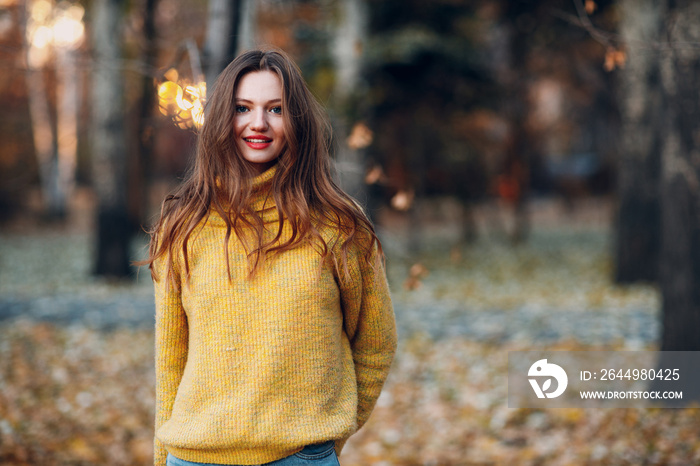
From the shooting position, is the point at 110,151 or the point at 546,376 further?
the point at 110,151

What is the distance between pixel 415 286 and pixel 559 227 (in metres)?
18.1

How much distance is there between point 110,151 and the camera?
10328 millimetres

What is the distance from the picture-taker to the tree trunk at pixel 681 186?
13.9 feet

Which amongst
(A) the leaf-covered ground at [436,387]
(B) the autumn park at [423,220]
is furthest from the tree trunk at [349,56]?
(A) the leaf-covered ground at [436,387]

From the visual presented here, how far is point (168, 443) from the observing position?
1773 mm

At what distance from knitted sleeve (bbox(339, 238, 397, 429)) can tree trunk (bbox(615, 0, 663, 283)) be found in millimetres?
8099

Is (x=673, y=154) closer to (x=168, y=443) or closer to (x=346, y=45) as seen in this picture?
(x=168, y=443)

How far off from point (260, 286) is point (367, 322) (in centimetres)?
36

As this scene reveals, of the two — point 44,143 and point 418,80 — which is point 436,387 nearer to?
point 418,80

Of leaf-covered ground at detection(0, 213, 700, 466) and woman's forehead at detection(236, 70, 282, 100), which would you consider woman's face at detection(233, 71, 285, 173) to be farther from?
leaf-covered ground at detection(0, 213, 700, 466)

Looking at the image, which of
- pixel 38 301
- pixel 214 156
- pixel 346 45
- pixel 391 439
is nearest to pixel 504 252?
pixel 346 45

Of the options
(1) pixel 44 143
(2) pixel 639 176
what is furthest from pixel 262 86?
(1) pixel 44 143

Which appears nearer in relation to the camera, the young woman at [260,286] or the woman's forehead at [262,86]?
the young woman at [260,286]

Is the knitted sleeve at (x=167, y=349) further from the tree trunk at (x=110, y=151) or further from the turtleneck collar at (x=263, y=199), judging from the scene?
the tree trunk at (x=110, y=151)
